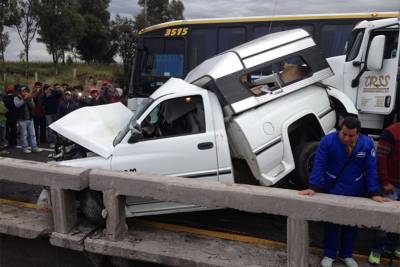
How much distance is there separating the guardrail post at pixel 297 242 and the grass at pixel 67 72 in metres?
24.9

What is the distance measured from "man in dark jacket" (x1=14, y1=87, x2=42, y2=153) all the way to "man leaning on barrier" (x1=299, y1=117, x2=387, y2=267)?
8195 millimetres

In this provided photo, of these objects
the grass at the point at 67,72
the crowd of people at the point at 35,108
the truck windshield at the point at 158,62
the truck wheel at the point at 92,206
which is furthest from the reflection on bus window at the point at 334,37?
the grass at the point at 67,72

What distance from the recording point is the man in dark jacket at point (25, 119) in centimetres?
1032

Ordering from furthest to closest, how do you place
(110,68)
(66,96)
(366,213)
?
(110,68), (66,96), (366,213)

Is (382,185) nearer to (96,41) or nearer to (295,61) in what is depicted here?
(295,61)

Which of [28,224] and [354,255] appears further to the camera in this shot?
[28,224]

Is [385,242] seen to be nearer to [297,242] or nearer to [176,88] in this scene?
[297,242]

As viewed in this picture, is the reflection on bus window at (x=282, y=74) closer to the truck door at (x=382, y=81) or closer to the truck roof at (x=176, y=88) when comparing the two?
the truck roof at (x=176, y=88)

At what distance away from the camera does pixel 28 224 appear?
4.91 metres

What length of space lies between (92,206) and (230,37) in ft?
30.2

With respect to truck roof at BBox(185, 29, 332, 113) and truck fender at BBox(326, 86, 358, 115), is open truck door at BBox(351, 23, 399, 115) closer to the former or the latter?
truck fender at BBox(326, 86, 358, 115)

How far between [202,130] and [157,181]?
129 cm

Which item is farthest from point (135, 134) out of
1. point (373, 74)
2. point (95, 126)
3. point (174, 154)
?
point (373, 74)

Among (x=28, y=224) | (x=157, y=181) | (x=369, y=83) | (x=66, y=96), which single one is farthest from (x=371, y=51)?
(x=66, y=96)
